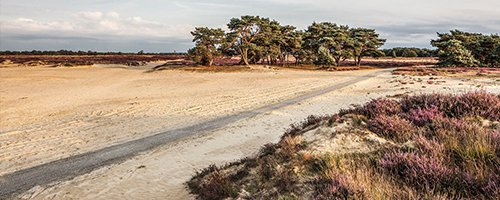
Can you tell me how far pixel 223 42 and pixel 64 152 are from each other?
1904 inches

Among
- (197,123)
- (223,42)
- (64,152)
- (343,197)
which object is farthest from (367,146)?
(223,42)

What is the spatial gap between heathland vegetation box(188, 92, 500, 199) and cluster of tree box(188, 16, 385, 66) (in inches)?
1998

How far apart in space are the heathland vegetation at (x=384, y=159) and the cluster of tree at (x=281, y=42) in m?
50.7

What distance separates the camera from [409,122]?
749 cm

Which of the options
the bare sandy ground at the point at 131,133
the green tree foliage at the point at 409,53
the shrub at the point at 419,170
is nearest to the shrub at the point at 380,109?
the shrub at the point at 419,170

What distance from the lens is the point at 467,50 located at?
60.2 metres

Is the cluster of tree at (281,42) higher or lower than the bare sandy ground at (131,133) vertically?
higher

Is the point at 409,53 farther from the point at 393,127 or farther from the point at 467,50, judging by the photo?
the point at 393,127

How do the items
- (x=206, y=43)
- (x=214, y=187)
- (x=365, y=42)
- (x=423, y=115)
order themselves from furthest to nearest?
(x=365, y=42) < (x=206, y=43) < (x=423, y=115) < (x=214, y=187)

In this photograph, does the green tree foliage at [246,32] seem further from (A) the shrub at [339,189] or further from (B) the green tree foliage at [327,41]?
(A) the shrub at [339,189]

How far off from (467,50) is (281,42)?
29.9 meters

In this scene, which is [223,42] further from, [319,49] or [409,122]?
[409,122]

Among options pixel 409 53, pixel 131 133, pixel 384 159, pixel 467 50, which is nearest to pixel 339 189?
pixel 384 159

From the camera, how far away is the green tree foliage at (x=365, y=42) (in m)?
70.1
